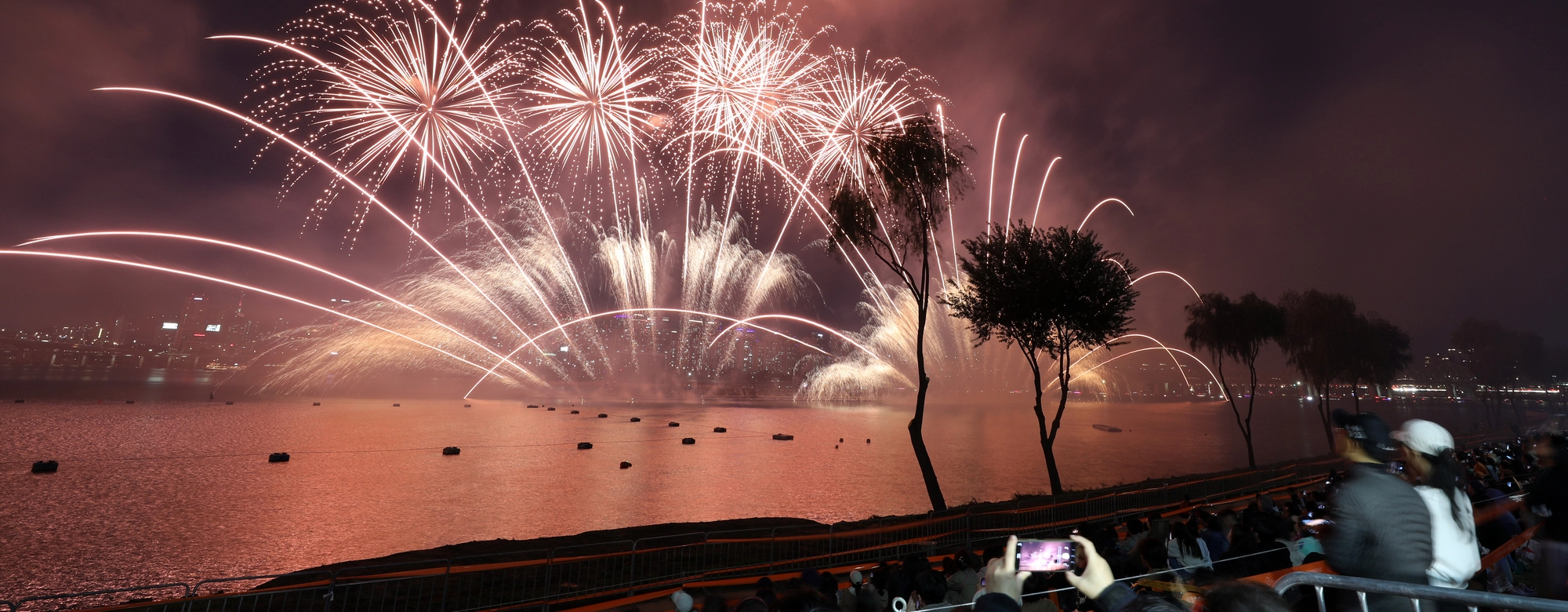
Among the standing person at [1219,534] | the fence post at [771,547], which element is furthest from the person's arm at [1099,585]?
the fence post at [771,547]

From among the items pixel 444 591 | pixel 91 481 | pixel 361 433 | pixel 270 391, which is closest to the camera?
pixel 444 591

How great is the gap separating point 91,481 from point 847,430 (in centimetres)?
6521

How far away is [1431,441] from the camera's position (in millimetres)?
4379

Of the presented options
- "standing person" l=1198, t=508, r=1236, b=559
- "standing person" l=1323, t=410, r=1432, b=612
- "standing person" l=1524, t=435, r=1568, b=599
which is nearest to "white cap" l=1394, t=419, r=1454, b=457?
"standing person" l=1323, t=410, r=1432, b=612

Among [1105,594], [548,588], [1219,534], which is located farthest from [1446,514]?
[548,588]

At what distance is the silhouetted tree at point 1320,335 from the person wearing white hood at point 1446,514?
5548cm

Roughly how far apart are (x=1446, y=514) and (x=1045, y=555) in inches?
110

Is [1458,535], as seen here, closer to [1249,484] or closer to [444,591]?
[444,591]

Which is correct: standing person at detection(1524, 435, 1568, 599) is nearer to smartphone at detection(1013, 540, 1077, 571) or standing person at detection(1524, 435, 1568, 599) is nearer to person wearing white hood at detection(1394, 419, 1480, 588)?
person wearing white hood at detection(1394, 419, 1480, 588)

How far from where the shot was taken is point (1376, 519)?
4141 mm

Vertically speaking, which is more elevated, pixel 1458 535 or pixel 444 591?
pixel 1458 535

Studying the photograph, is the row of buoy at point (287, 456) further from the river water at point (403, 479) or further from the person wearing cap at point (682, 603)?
the person wearing cap at point (682, 603)

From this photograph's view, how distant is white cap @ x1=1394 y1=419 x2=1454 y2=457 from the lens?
14.2ft

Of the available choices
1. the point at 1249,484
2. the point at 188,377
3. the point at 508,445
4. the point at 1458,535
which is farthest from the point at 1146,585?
the point at 188,377
